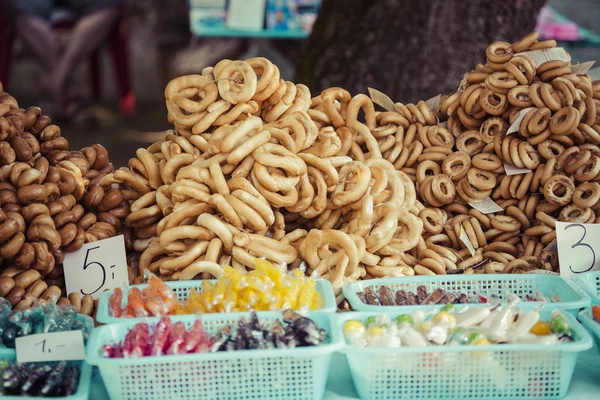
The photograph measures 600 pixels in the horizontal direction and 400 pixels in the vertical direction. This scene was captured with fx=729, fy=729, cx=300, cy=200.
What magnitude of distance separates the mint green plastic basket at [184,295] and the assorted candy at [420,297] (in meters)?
0.11

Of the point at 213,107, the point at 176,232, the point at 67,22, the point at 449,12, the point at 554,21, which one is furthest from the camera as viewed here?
the point at 67,22

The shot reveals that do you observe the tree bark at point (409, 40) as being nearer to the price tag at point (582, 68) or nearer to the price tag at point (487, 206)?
the price tag at point (582, 68)

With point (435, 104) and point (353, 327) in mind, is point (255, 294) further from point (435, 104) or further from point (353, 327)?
point (435, 104)

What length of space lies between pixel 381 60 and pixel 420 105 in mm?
1731

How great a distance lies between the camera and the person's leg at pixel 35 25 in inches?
294

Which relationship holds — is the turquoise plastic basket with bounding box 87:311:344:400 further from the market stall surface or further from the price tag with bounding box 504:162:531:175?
the price tag with bounding box 504:162:531:175

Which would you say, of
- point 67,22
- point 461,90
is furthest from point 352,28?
point 67,22

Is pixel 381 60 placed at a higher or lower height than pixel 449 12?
lower

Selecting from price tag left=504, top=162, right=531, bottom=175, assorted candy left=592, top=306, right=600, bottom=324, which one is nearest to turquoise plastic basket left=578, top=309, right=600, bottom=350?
assorted candy left=592, top=306, right=600, bottom=324

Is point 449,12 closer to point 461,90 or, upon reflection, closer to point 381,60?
point 381,60

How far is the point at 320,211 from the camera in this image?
2.19m

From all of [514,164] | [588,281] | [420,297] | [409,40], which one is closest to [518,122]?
[514,164]

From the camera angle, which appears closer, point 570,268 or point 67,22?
point 570,268

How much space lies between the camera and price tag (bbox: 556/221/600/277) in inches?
86.0
